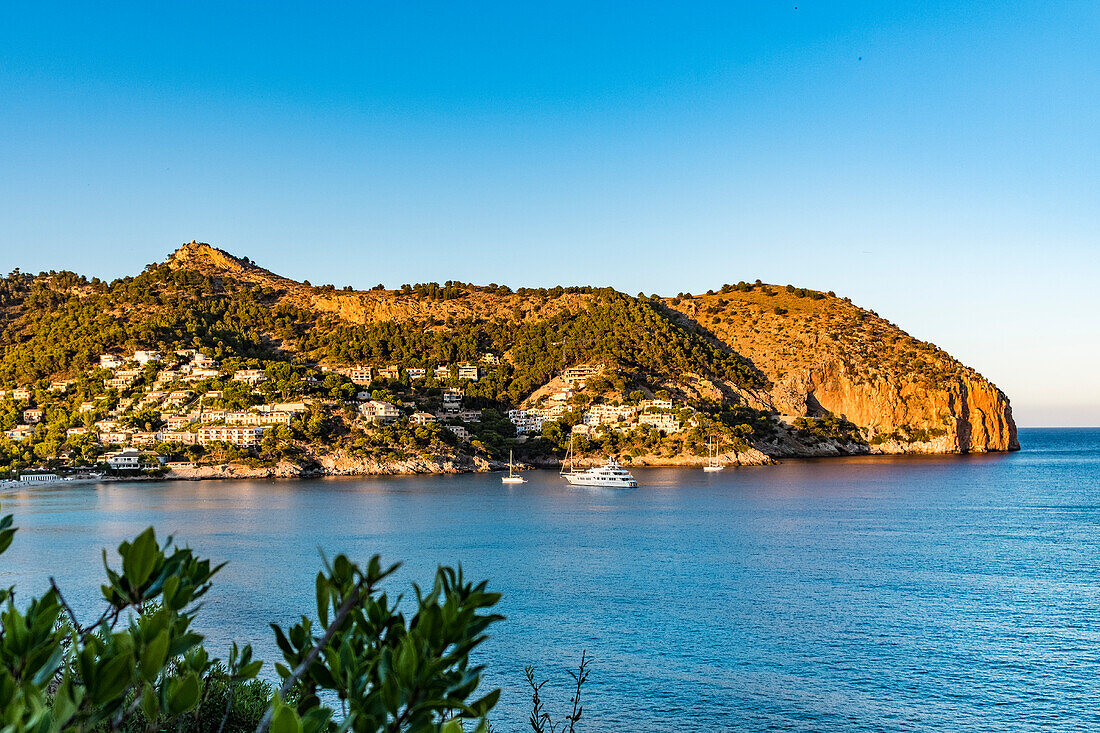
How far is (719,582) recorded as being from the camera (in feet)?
95.3

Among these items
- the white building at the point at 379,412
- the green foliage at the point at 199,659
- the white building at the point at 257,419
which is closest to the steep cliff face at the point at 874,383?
the white building at the point at 379,412

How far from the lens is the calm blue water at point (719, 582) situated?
17406 millimetres

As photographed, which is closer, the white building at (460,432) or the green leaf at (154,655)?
the green leaf at (154,655)

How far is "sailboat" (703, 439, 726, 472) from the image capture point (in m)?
83.1

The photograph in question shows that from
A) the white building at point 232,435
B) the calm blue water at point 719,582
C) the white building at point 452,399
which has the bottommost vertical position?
the calm blue water at point 719,582

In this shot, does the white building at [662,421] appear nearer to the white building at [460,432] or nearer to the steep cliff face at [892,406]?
the white building at [460,432]

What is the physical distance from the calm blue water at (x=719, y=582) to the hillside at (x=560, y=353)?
34.2 metres

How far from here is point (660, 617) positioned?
2383cm

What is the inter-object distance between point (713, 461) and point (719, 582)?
198 feet

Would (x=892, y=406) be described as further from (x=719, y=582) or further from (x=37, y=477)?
(x=37, y=477)

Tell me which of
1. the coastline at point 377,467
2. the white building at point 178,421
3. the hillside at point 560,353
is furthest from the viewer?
the hillside at point 560,353

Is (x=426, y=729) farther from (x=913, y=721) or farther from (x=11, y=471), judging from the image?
(x=11, y=471)

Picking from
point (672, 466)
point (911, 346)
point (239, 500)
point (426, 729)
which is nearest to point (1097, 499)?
point (672, 466)

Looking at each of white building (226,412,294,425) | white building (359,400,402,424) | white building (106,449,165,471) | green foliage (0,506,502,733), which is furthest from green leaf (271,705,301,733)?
white building (359,400,402,424)
